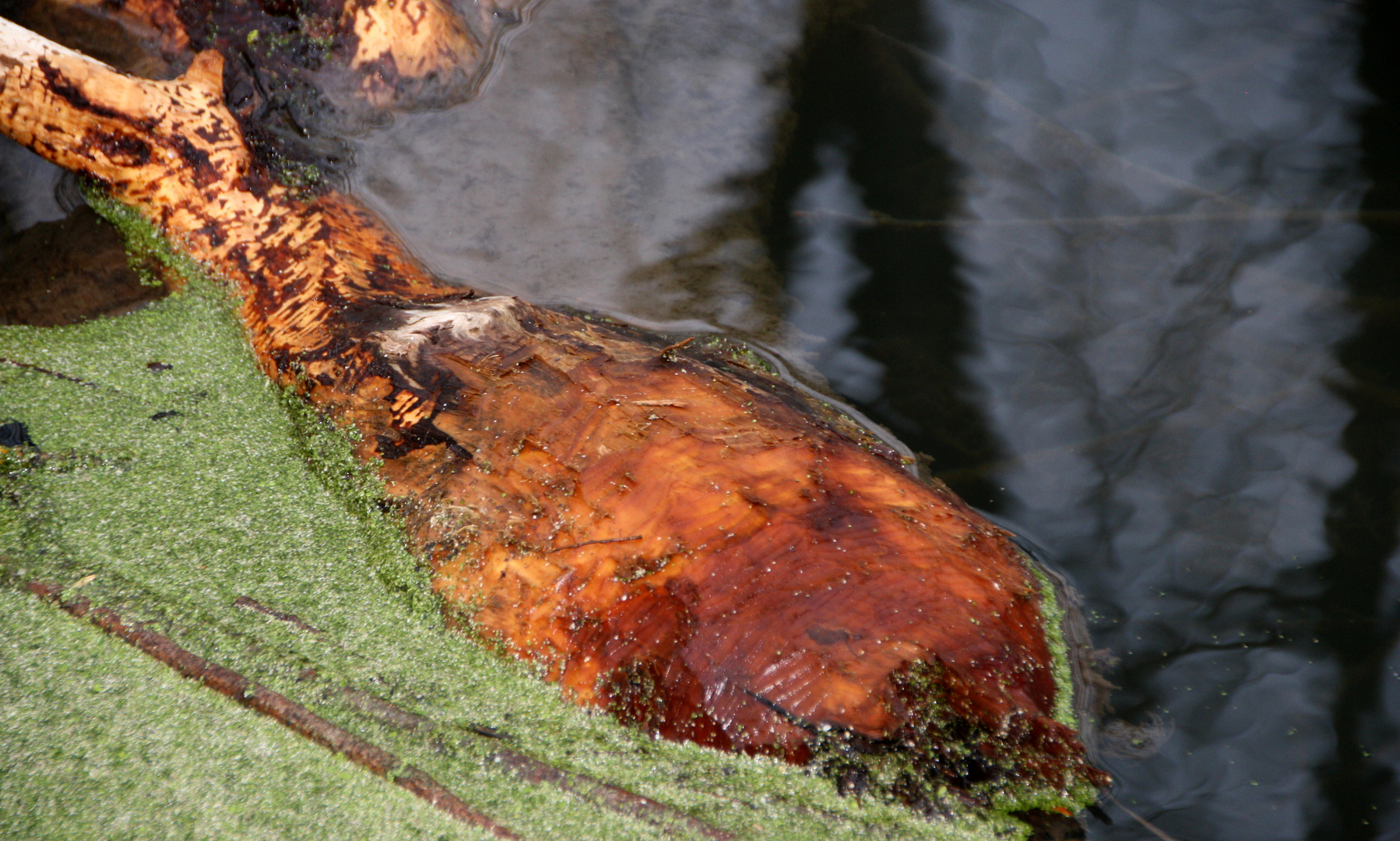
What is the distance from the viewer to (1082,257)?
7.72 ft

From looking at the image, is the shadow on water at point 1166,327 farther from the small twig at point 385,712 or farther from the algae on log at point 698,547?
the small twig at point 385,712

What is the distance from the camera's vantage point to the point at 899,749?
4.24 feet

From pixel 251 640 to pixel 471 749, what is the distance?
47 cm

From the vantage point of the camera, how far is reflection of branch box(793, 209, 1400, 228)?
A: 2318 millimetres

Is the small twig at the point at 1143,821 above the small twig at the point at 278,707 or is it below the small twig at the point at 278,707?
below

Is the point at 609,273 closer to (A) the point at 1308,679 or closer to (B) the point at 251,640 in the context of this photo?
(B) the point at 251,640

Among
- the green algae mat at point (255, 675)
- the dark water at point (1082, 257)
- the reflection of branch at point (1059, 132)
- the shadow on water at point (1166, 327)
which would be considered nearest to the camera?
the green algae mat at point (255, 675)

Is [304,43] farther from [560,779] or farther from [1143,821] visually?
[1143,821]

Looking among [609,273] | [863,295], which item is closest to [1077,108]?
[863,295]

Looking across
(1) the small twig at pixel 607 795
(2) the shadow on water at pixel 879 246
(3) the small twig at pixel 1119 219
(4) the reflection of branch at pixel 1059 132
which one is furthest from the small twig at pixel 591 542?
(4) the reflection of branch at pixel 1059 132

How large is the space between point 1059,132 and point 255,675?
2.61m

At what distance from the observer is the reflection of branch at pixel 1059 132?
2.42m

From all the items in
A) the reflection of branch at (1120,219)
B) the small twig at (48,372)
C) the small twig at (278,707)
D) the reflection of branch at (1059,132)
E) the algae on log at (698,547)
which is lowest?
the small twig at (278,707)

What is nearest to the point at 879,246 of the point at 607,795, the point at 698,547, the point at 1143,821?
the point at 698,547
